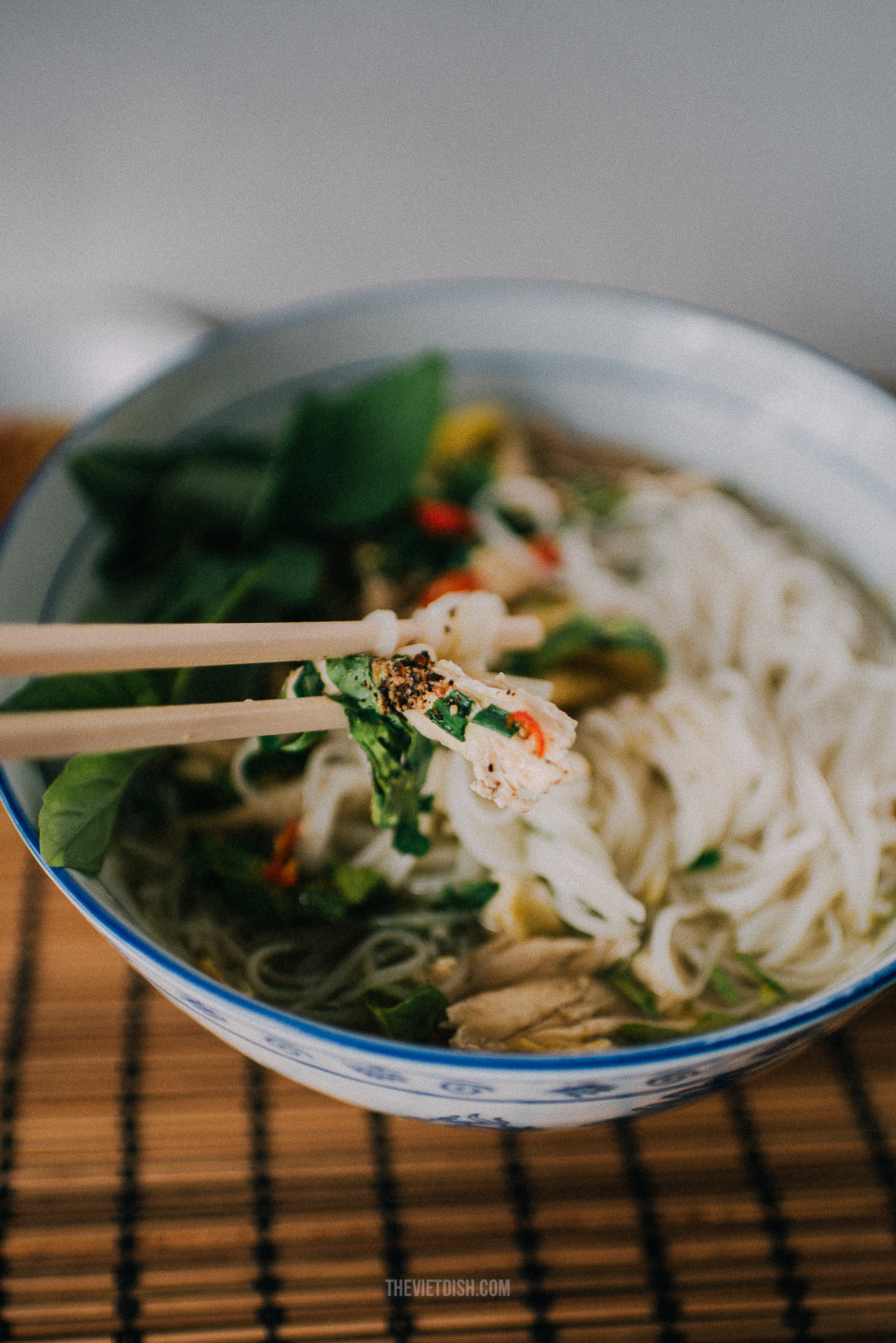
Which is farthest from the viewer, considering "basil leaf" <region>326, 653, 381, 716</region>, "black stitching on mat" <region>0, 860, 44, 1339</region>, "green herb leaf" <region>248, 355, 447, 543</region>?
"green herb leaf" <region>248, 355, 447, 543</region>

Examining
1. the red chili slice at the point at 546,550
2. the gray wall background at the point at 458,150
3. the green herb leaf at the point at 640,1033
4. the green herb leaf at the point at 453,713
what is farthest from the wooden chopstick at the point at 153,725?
the gray wall background at the point at 458,150

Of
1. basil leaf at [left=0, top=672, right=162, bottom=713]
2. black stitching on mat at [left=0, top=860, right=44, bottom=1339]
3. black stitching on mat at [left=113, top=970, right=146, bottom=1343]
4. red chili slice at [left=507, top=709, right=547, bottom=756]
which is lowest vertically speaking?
black stitching on mat at [left=0, top=860, right=44, bottom=1339]

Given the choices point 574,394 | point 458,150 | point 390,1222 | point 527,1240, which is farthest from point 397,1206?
point 458,150

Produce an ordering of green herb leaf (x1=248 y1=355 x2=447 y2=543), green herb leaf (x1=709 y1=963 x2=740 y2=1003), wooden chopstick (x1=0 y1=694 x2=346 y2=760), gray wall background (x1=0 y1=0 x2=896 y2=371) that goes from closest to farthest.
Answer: wooden chopstick (x1=0 y1=694 x2=346 y2=760) < green herb leaf (x1=709 y1=963 x2=740 y2=1003) < green herb leaf (x1=248 y1=355 x2=447 y2=543) < gray wall background (x1=0 y1=0 x2=896 y2=371)

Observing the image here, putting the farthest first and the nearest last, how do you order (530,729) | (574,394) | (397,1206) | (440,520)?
1. (574,394)
2. (440,520)
3. (397,1206)
4. (530,729)

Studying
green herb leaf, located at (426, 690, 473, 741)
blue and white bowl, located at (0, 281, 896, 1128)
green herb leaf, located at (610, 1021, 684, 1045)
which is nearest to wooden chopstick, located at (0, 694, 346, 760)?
green herb leaf, located at (426, 690, 473, 741)

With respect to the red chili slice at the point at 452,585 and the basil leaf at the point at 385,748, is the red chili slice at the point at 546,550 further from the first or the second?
the basil leaf at the point at 385,748

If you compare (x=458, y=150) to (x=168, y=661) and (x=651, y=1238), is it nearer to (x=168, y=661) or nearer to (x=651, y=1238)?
(x=168, y=661)

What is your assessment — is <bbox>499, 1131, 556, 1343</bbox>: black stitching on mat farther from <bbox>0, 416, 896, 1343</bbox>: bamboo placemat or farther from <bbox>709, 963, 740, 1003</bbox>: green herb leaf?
<bbox>709, 963, 740, 1003</bbox>: green herb leaf
